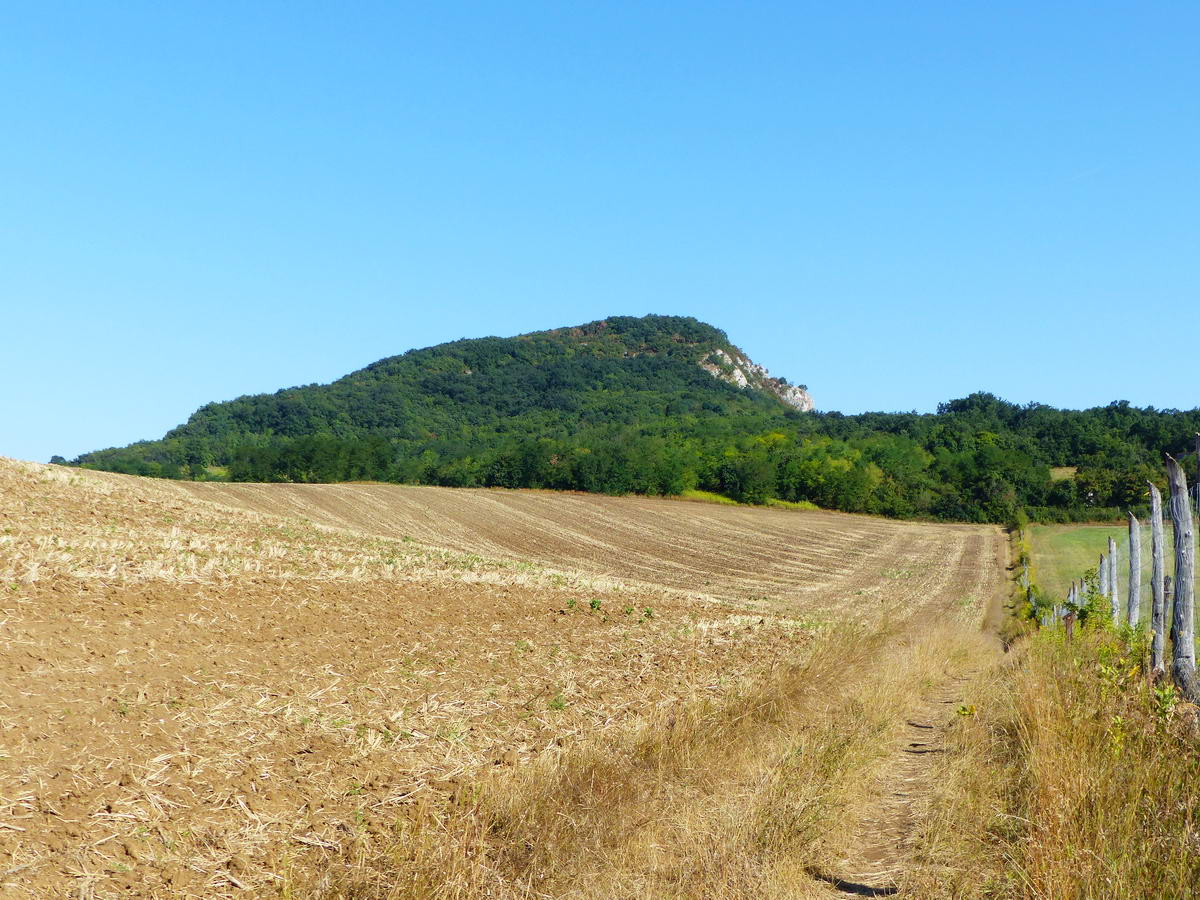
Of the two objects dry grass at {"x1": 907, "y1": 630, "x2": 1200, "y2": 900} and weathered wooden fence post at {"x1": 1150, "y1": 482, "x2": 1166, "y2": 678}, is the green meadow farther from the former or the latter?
dry grass at {"x1": 907, "y1": 630, "x2": 1200, "y2": 900}

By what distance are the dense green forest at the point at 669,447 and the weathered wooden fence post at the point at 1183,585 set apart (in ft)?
131

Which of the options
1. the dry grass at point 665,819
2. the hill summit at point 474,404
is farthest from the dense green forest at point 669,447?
the dry grass at point 665,819

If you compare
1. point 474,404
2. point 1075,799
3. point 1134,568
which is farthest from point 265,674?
point 474,404

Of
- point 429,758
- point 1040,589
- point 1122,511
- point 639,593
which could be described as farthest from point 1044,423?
point 429,758

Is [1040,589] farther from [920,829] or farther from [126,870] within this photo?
[126,870]

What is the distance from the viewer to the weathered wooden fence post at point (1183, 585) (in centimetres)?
754

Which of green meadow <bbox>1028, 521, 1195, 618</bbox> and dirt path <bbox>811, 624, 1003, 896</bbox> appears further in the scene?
green meadow <bbox>1028, 521, 1195, 618</bbox>

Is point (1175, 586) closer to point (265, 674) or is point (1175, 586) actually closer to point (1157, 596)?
point (1157, 596)

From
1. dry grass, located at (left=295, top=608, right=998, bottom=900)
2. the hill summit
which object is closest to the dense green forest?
the hill summit

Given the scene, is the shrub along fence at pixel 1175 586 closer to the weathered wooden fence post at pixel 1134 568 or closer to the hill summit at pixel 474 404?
the weathered wooden fence post at pixel 1134 568

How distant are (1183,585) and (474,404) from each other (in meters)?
114

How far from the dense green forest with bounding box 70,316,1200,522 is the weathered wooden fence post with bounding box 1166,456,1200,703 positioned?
40.1 m

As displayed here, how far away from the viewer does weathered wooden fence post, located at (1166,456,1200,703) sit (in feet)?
24.7

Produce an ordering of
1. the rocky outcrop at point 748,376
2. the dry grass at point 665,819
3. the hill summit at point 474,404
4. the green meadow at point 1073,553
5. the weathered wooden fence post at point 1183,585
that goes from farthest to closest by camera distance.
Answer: the rocky outcrop at point 748,376
the hill summit at point 474,404
the green meadow at point 1073,553
the weathered wooden fence post at point 1183,585
the dry grass at point 665,819
